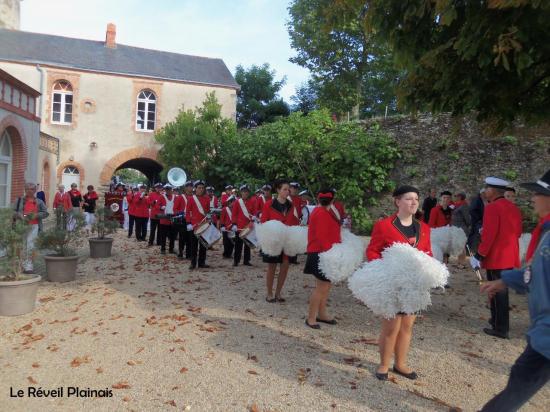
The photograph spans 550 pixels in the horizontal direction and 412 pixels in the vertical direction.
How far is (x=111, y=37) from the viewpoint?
2834 cm

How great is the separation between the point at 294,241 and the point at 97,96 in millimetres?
23102

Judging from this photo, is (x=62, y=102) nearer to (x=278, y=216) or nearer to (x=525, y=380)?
(x=278, y=216)

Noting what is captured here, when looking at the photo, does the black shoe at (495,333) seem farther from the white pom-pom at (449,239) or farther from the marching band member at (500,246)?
the white pom-pom at (449,239)

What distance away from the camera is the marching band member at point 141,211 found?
14.3 metres

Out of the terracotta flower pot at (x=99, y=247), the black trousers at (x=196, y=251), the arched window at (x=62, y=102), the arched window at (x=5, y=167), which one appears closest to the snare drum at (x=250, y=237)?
the black trousers at (x=196, y=251)

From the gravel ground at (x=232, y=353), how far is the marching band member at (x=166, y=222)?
4472mm

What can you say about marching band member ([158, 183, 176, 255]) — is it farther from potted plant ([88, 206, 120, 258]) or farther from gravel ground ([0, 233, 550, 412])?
gravel ground ([0, 233, 550, 412])

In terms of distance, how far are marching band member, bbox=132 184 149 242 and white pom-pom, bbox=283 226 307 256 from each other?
8638 mm

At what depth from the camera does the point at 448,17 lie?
4016mm

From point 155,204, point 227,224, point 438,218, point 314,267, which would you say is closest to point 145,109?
point 155,204

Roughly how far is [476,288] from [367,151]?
8.29m

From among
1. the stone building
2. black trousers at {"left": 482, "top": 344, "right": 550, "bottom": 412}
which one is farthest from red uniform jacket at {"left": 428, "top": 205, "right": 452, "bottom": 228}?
the stone building

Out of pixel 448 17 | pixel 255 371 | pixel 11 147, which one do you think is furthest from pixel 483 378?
pixel 11 147

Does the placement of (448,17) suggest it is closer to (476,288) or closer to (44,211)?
(476,288)
